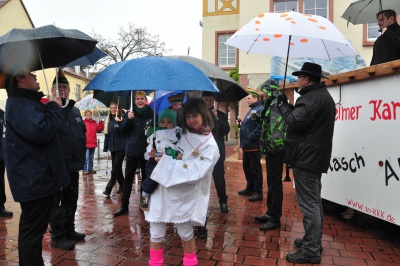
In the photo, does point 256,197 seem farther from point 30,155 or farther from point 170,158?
point 30,155

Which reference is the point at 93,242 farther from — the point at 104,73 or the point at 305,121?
the point at 305,121

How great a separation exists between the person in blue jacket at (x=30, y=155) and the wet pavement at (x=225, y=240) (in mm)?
814

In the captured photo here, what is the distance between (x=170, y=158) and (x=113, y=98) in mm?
3198

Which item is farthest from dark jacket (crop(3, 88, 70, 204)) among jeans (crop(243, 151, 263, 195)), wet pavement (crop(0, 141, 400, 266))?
jeans (crop(243, 151, 263, 195))

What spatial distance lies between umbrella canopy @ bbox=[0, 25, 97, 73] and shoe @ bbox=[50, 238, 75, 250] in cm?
188

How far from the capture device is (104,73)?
3396 mm

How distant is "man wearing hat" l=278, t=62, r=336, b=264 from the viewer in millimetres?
3469

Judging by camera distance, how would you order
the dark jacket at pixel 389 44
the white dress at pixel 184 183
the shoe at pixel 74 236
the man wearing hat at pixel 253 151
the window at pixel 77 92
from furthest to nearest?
the window at pixel 77 92, the man wearing hat at pixel 253 151, the dark jacket at pixel 389 44, the shoe at pixel 74 236, the white dress at pixel 184 183

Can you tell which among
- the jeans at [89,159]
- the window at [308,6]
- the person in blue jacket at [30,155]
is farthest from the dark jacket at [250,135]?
the window at [308,6]

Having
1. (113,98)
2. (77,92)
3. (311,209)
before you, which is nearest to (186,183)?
(311,209)

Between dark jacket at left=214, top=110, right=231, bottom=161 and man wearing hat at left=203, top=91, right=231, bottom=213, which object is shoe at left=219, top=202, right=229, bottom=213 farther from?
dark jacket at left=214, top=110, right=231, bottom=161

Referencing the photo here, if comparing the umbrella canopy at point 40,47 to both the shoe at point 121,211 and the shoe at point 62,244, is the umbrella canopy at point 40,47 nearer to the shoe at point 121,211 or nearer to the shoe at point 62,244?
the shoe at point 62,244

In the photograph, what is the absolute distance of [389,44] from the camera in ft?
16.7

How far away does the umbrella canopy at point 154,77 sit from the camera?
9.54 feet
